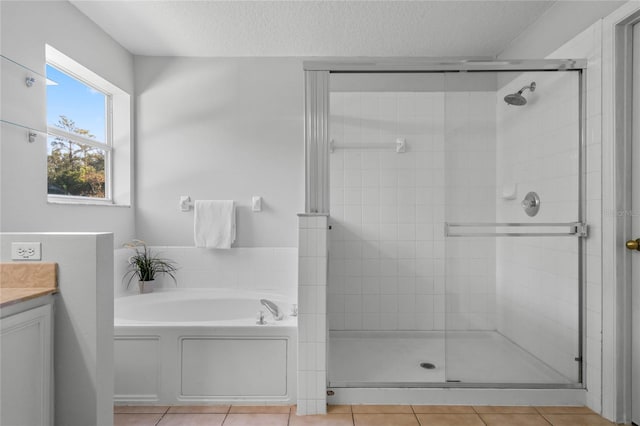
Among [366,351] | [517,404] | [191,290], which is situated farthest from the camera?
[191,290]

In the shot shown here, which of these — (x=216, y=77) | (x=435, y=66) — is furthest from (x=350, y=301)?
(x=216, y=77)

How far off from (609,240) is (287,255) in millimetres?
2196

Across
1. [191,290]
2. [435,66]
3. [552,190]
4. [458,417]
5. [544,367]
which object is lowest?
[458,417]

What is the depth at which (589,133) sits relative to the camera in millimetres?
1975

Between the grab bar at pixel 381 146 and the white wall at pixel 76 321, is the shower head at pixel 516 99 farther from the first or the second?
the white wall at pixel 76 321

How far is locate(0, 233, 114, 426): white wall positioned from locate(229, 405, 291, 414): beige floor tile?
760mm

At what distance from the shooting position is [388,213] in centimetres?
312

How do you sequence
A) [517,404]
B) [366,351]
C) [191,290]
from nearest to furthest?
[517,404], [366,351], [191,290]

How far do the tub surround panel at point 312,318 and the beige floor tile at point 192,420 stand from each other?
0.44 meters

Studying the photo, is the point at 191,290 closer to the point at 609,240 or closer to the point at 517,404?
the point at 517,404

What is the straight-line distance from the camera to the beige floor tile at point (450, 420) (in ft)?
6.11

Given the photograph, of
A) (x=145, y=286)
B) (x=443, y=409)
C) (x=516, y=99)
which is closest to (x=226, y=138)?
(x=145, y=286)

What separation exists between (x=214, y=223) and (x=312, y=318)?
145cm

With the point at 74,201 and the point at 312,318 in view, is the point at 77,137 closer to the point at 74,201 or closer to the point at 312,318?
the point at 74,201
